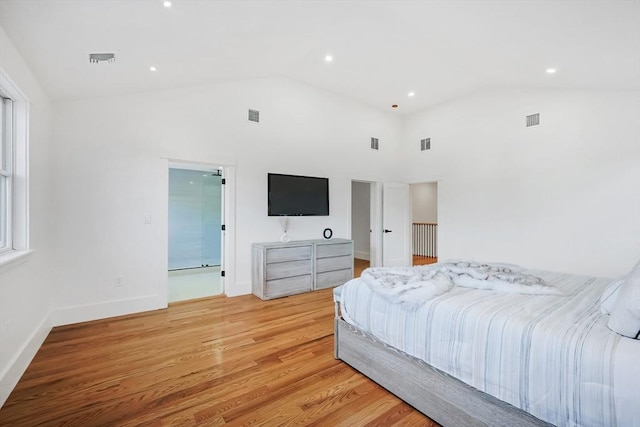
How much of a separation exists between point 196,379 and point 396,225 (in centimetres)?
491

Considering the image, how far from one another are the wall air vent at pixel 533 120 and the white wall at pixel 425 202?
14.3 ft

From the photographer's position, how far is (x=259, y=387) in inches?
80.1

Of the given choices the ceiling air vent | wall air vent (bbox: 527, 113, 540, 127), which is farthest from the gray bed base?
wall air vent (bbox: 527, 113, 540, 127)

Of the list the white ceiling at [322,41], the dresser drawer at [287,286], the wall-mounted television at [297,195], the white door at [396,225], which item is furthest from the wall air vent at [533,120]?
the dresser drawer at [287,286]

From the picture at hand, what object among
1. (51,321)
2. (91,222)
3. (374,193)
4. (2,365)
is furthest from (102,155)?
(374,193)

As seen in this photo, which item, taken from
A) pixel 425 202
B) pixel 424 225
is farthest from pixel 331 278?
pixel 425 202

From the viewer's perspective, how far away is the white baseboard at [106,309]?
3.15 metres

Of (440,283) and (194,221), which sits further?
(194,221)

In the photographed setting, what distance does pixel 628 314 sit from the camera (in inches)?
48.1

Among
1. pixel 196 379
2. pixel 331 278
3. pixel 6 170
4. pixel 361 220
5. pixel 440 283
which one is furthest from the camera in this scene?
pixel 361 220

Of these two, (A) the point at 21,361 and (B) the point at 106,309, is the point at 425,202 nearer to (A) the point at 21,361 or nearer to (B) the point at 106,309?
(B) the point at 106,309

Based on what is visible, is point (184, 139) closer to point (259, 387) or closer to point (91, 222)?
point (91, 222)

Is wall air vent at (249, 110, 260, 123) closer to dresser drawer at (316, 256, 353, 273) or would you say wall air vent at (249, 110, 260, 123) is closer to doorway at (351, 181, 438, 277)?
dresser drawer at (316, 256, 353, 273)

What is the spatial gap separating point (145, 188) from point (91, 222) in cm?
68
